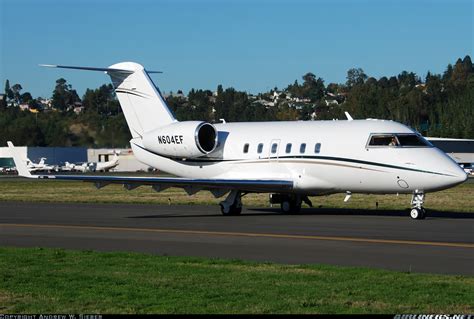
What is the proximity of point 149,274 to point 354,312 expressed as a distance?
4.13m

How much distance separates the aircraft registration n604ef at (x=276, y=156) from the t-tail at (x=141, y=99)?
3 cm

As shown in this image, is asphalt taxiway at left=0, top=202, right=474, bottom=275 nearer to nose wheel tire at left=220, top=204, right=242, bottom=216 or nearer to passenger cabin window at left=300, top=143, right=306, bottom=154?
nose wheel tire at left=220, top=204, right=242, bottom=216

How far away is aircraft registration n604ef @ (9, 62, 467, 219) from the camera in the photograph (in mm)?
24203

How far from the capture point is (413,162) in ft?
78.6

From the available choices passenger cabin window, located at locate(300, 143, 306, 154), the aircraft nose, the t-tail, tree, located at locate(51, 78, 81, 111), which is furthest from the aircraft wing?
tree, located at locate(51, 78, 81, 111)

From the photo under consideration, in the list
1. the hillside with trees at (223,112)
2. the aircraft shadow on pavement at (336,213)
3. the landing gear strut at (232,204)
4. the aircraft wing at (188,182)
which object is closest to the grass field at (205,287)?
the aircraft wing at (188,182)

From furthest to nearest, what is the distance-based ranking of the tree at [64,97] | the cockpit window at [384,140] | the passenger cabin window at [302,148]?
the tree at [64,97] → the passenger cabin window at [302,148] → the cockpit window at [384,140]

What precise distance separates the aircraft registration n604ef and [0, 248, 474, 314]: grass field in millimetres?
10453

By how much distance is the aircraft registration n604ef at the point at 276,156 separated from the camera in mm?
24203

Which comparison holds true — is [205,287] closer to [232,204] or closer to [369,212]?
[232,204]

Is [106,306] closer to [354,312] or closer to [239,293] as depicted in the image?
[239,293]

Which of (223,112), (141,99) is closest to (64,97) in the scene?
(223,112)

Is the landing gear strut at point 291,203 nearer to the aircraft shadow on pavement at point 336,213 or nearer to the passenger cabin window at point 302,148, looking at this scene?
the aircraft shadow on pavement at point 336,213

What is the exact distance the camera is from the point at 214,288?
11711 mm
